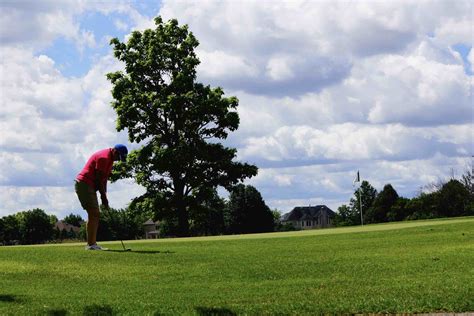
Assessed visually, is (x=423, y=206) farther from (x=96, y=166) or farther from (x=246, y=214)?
(x=96, y=166)

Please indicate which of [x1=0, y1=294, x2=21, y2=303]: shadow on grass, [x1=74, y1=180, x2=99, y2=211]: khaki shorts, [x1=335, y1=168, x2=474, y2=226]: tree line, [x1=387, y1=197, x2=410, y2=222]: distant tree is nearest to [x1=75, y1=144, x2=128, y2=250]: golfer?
[x1=74, y1=180, x2=99, y2=211]: khaki shorts

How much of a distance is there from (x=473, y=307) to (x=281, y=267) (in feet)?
18.1

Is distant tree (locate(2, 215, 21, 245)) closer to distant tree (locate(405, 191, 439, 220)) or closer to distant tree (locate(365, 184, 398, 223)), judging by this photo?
distant tree (locate(365, 184, 398, 223))

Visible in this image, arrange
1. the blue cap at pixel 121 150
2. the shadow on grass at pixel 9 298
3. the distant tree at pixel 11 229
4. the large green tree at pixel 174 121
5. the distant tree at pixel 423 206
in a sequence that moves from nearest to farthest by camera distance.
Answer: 1. the shadow on grass at pixel 9 298
2. the blue cap at pixel 121 150
3. the large green tree at pixel 174 121
4. the distant tree at pixel 423 206
5. the distant tree at pixel 11 229

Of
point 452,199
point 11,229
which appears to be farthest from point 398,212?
point 11,229

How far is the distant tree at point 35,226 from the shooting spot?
13839 cm

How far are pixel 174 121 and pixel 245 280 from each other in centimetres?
3776

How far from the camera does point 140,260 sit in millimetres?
16172

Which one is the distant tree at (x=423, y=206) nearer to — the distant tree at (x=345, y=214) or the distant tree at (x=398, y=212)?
the distant tree at (x=398, y=212)

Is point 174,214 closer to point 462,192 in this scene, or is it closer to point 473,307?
point 473,307

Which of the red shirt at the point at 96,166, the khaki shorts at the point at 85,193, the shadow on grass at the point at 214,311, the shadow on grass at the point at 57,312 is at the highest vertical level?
the red shirt at the point at 96,166

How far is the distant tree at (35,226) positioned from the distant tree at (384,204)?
2697 inches

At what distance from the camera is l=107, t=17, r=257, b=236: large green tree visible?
159ft

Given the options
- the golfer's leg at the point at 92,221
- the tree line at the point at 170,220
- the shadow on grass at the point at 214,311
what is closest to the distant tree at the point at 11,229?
the tree line at the point at 170,220
